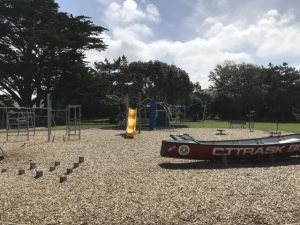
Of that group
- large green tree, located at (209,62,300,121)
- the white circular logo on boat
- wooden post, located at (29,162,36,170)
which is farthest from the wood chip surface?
large green tree, located at (209,62,300,121)

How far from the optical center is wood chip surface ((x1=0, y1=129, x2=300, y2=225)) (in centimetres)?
695

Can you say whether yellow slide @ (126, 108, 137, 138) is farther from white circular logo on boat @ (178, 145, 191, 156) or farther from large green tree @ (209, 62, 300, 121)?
large green tree @ (209, 62, 300, 121)

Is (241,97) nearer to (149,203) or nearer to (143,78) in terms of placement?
(143,78)

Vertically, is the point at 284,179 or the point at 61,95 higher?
the point at 61,95

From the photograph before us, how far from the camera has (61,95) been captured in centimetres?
4622

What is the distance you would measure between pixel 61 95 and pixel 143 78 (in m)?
10.4

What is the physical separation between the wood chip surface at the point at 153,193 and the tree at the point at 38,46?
1239 inches

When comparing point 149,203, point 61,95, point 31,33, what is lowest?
point 149,203

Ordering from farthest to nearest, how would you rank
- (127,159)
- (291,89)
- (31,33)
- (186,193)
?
1. (291,89)
2. (31,33)
3. (127,159)
4. (186,193)

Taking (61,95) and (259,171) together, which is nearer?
(259,171)

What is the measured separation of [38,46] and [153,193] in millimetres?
37801

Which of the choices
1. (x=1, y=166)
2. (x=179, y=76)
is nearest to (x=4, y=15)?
(x=179, y=76)

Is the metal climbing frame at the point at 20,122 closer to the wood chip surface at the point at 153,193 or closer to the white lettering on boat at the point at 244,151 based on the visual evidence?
the wood chip surface at the point at 153,193

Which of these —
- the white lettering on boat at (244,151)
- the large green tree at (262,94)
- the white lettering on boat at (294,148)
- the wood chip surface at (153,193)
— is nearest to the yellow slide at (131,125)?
the wood chip surface at (153,193)
